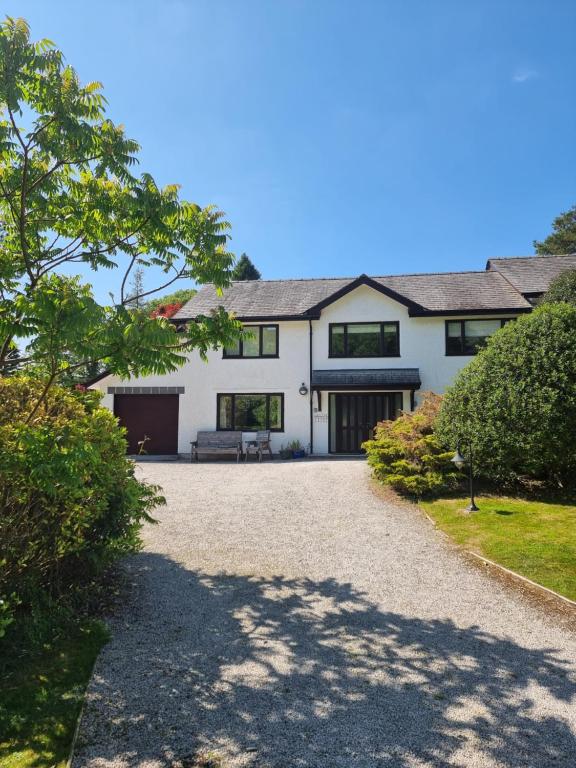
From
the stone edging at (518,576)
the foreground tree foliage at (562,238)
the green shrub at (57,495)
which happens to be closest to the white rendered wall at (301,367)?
the stone edging at (518,576)

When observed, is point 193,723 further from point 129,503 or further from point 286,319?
point 286,319

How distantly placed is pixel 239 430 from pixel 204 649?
593 inches

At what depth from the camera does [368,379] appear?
18.3 meters

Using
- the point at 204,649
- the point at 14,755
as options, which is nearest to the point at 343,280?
the point at 204,649

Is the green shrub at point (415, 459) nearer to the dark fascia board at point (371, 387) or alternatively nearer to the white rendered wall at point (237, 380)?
the dark fascia board at point (371, 387)

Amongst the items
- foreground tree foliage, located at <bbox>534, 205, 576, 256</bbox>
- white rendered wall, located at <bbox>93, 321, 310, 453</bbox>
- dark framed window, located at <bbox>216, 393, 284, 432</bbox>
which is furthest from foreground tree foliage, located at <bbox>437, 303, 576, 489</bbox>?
foreground tree foliage, located at <bbox>534, 205, 576, 256</bbox>

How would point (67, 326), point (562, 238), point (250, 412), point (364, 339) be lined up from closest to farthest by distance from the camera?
point (67, 326) < point (250, 412) < point (364, 339) < point (562, 238)

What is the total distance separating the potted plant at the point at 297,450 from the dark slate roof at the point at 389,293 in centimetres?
532

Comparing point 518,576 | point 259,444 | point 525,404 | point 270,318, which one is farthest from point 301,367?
point 518,576

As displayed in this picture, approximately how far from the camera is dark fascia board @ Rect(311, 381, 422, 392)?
1786 centimetres

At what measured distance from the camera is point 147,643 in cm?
457

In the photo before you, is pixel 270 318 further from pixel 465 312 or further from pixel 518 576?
pixel 518 576

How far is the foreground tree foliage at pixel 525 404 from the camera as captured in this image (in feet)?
29.6

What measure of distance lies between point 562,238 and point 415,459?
1902 inches
